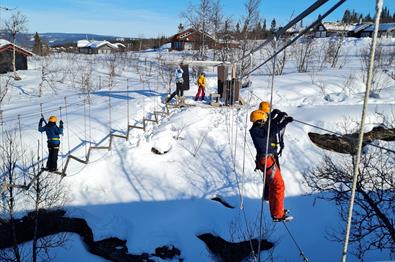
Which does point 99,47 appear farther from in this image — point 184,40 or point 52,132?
point 52,132

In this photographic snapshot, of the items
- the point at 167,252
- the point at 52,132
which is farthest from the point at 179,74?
the point at 167,252

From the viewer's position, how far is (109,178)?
10992 mm

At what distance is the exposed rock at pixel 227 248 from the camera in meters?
9.45

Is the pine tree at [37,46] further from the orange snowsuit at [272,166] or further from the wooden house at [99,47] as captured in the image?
the orange snowsuit at [272,166]

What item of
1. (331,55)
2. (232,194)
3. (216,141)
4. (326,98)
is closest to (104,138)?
(216,141)

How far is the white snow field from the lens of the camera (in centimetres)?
969

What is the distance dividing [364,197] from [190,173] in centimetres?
543

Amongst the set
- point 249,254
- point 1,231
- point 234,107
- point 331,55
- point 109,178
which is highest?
point 331,55

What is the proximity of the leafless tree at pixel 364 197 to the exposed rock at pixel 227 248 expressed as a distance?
2.60 m

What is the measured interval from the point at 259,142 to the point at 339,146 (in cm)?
971

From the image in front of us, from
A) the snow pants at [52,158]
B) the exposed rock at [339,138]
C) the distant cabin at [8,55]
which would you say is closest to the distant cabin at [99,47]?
the distant cabin at [8,55]

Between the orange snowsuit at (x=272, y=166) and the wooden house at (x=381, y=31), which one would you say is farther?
the wooden house at (x=381, y=31)

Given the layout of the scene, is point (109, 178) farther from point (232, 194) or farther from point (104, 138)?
point (232, 194)

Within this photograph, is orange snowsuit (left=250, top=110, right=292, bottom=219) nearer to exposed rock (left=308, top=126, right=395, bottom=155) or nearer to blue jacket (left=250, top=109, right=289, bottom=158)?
blue jacket (left=250, top=109, right=289, bottom=158)
